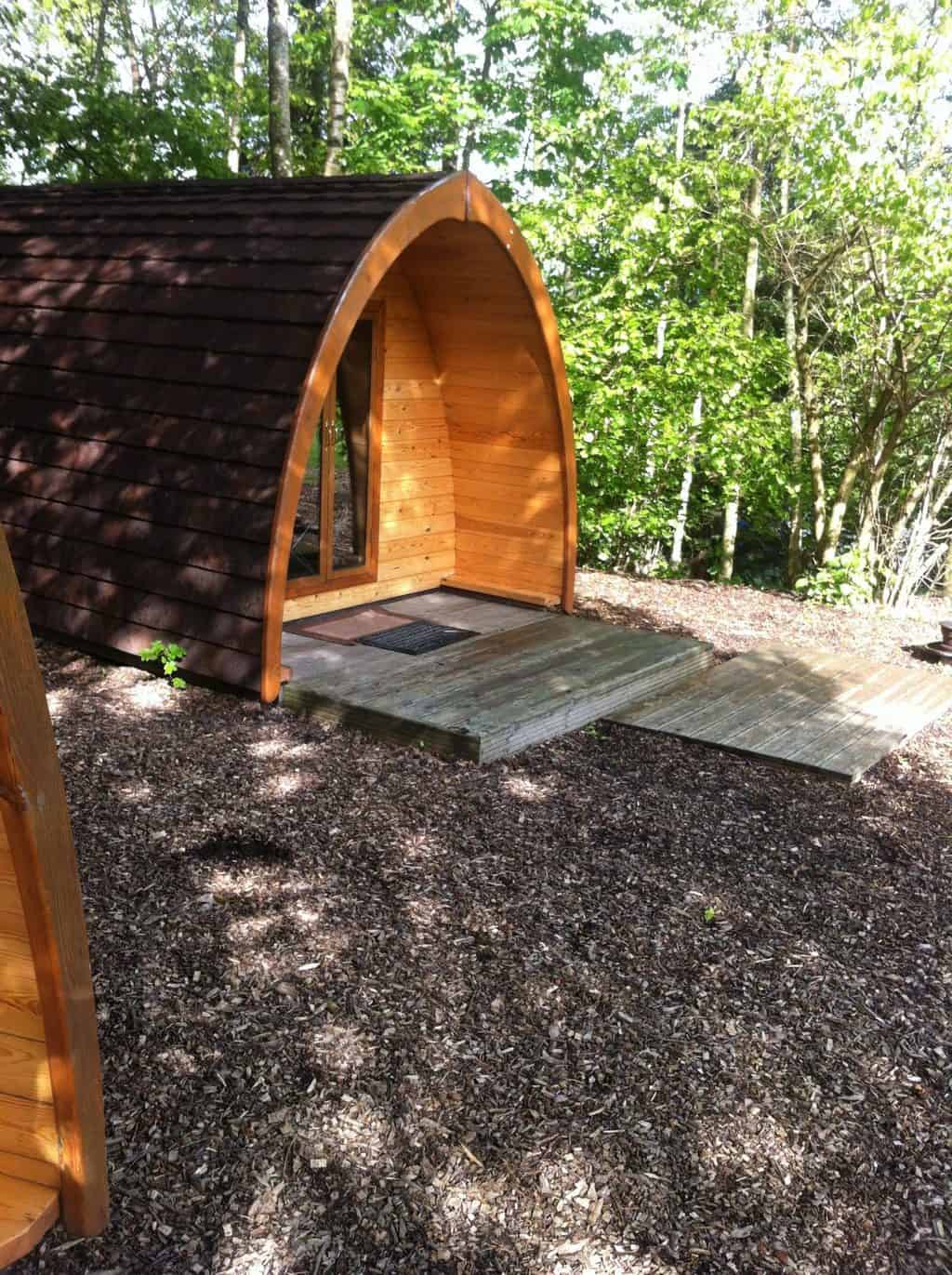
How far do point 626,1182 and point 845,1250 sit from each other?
51cm

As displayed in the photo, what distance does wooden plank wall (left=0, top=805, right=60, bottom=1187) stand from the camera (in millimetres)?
2031

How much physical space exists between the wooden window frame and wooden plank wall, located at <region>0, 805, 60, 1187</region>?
497cm

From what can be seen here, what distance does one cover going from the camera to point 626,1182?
8.64 feet

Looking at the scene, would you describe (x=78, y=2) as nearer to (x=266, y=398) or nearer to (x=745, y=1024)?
(x=266, y=398)

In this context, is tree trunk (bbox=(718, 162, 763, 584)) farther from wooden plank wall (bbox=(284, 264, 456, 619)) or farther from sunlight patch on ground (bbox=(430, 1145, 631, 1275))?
sunlight patch on ground (bbox=(430, 1145, 631, 1275))

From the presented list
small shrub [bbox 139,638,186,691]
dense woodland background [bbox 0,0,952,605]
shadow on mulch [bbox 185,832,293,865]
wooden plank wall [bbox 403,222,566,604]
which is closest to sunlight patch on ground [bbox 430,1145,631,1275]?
shadow on mulch [bbox 185,832,293,865]

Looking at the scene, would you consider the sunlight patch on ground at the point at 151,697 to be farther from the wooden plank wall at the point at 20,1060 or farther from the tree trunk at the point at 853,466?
the tree trunk at the point at 853,466

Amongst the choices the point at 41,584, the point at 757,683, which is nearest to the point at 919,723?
the point at 757,683

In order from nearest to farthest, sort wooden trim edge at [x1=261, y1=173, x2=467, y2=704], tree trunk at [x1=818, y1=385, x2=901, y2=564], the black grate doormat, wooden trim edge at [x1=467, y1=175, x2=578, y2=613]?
1. wooden trim edge at [x1=261, y1=173, x2=467, y2=704]
2. wooden trim edge at [x1=467, y1=175, x2=578, y2=613]
3. the black grate doormat
4. tree trunk at [x1=818, y1=385, x2=901, y2=564]

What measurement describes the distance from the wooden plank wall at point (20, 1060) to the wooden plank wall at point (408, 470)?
16.9ft

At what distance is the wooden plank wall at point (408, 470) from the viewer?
7531mm

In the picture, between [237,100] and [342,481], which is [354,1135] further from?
[237,100]

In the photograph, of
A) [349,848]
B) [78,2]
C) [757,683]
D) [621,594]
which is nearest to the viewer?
[349,848]

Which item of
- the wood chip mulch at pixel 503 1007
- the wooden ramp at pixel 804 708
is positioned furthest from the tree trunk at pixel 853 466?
the wood chip mulch at pixel 503 1007
